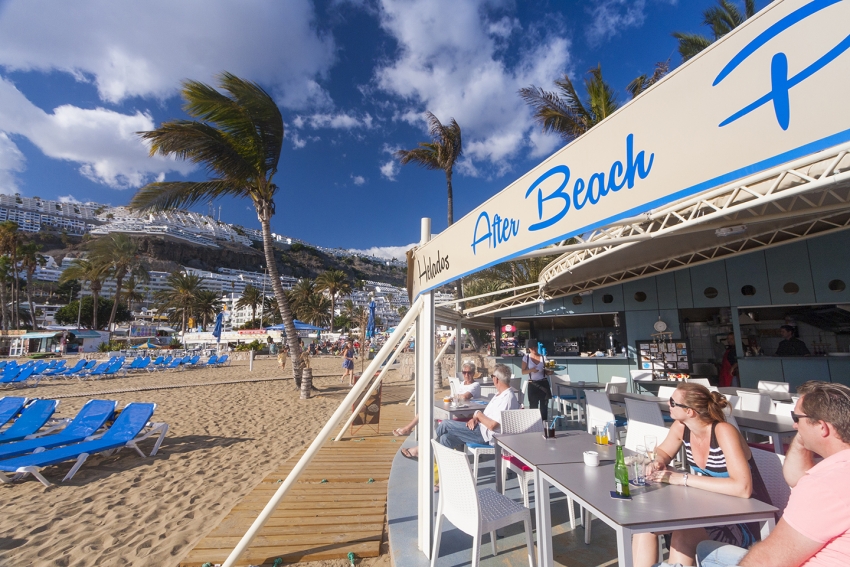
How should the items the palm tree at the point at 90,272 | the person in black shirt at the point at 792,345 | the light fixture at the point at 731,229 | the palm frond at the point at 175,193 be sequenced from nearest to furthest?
the light fixture at the point at 731,229 < the person in black shirt at the point at 792,345 < the palm frond at the point at 175,193 < the palm tree at the point at 90,272

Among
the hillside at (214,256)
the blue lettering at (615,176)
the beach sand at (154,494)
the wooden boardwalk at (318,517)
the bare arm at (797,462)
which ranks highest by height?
the hillside at (214,256)

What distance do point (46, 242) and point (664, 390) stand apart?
483 ft

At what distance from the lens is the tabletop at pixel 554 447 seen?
2.44 m

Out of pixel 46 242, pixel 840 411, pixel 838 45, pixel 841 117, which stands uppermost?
pixel 46 242

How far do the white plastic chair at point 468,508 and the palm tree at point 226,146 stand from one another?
7.54m

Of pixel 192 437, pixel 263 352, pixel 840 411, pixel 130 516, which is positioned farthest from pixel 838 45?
pixel 263 352

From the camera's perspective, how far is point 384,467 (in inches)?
174

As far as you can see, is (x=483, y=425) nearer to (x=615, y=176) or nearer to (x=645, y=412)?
(x=645, y=412)

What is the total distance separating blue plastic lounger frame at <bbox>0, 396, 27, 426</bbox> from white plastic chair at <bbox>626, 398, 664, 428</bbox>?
8803 mm

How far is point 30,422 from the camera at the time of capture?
5777mm

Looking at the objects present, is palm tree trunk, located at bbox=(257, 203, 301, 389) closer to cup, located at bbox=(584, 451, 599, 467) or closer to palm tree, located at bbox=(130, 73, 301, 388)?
palm tree, located at bbox=(130, 73, 301, 388)

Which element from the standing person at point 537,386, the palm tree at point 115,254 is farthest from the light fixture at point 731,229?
the palm tree at point 115,254

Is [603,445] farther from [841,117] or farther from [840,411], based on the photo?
[841,117]

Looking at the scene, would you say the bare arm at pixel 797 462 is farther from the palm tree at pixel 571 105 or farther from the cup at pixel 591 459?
the palm tree at pixel 571 105
